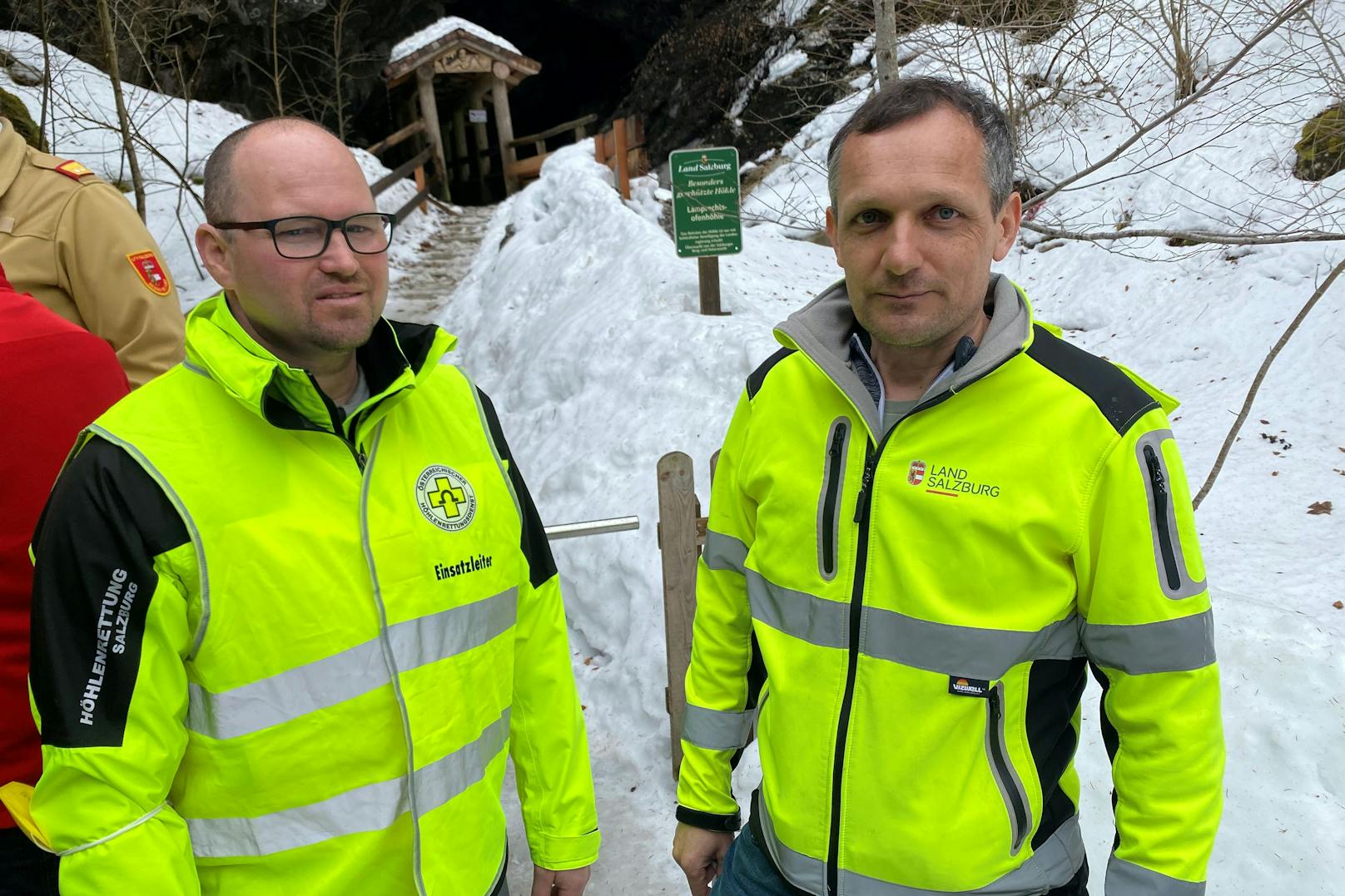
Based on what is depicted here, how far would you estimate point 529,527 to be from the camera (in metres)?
1.93

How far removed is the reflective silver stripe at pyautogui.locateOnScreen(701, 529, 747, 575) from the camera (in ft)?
6.48

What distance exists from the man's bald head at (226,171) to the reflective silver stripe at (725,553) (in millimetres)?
1158

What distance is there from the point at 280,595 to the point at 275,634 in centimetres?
7

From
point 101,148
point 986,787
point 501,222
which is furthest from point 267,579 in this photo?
point 101,148

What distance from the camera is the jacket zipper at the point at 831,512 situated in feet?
5.55

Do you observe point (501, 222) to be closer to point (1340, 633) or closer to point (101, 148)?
point (101, 148)

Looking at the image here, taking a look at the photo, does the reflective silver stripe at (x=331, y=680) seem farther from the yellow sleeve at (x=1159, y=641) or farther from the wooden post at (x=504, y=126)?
the wooden post at (x=504, y=126)

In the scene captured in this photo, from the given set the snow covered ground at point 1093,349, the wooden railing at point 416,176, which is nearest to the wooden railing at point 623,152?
the snow covered ground at point 1093,349

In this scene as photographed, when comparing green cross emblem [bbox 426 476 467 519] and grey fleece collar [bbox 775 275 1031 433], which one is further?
green cross emblem [bbox 426 476 467 519]

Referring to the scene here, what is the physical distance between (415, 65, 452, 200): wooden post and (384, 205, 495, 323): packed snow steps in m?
2.24

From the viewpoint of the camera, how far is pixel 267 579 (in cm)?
145

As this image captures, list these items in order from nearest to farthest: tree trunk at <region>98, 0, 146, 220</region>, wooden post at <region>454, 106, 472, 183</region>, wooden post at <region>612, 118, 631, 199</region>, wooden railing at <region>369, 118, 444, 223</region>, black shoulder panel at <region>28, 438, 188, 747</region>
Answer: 1. black shoulder panel at <region>28, 438, 188, 747</region>
2. tree trunk at <region>98, 0, 146, 220</region>
3. wooden post at <region>612, 118, 631, 199</region>
4. wooden railing at <region>369, 118, 444, 223</region>
5. wooden post at <region>454, 106, 472, 183</region>

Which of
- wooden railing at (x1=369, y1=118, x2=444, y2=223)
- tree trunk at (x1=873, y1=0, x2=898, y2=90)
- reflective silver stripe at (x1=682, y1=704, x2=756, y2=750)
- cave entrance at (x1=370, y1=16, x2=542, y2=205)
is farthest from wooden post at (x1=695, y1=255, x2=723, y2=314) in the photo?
cave entrance at (x1=370, y1=16, x2=542, y2=205)

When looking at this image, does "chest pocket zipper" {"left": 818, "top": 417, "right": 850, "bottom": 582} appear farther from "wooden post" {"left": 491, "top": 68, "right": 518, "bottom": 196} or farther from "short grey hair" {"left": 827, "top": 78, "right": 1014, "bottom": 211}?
"wooden post" {"left": 491, "top": 68, "right": 518, "bottom": 196}
